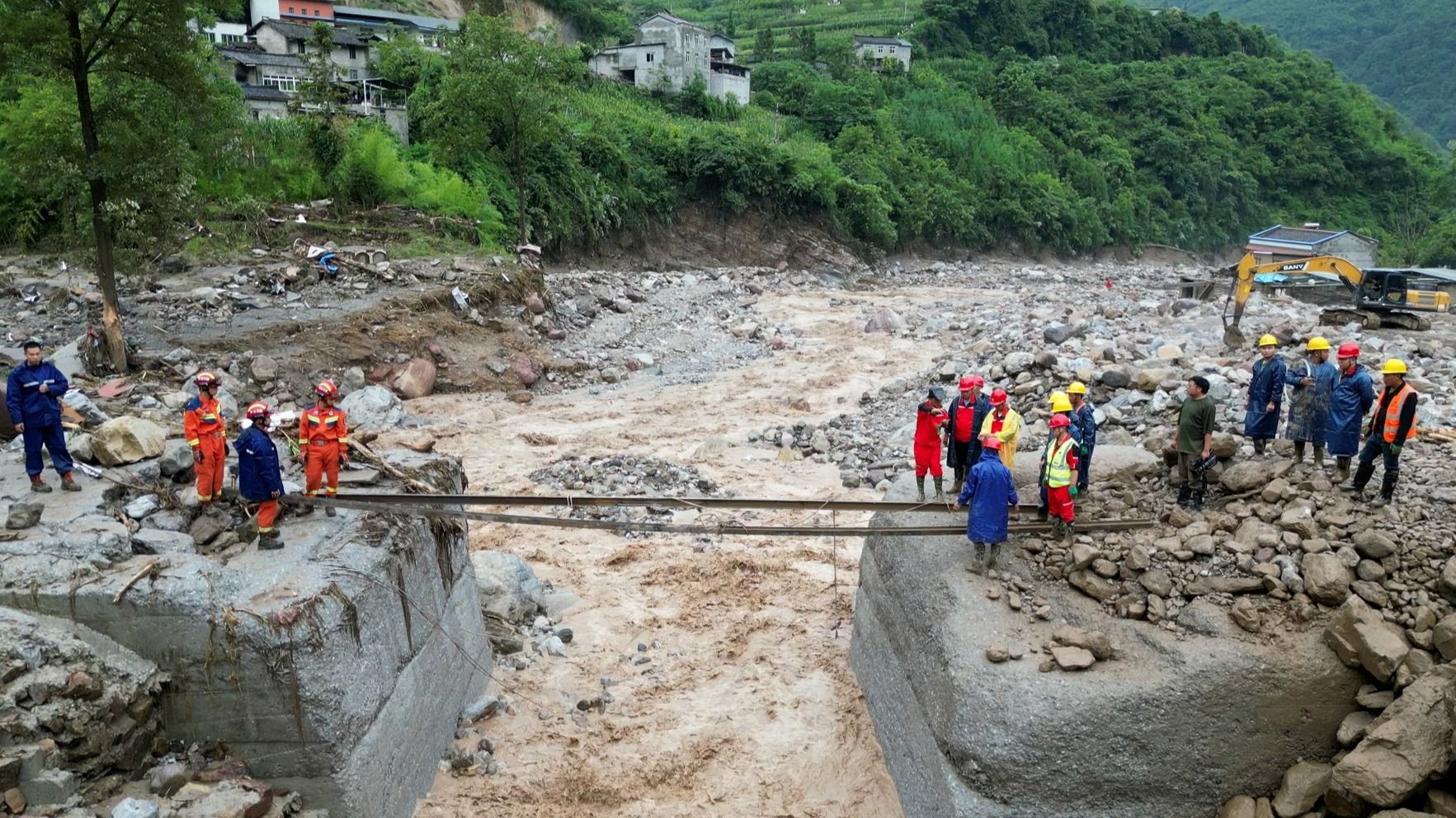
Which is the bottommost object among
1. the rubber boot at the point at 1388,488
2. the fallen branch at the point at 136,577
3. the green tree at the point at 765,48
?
the fallen branch at the point at 136,577

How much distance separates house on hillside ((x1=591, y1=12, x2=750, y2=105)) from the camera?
49.5 m

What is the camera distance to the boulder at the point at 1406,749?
4.90 m

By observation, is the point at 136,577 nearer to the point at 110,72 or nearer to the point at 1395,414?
the point at 1395,414

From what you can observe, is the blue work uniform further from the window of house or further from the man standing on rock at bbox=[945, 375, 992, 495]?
the window of house

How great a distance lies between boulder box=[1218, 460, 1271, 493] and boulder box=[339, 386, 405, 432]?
1160cm

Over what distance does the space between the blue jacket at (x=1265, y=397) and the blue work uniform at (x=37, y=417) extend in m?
9.44

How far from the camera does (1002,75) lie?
210 ft

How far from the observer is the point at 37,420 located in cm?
664

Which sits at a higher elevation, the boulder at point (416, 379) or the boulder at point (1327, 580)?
the boulder at point (1327, 580)

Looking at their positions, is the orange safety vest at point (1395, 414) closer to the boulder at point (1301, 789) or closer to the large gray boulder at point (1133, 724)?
the large gray boulder at point (1133, 724)

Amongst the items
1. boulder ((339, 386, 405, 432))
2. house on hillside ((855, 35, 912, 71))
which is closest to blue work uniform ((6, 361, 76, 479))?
boulder ((339, 386, 405, 432))

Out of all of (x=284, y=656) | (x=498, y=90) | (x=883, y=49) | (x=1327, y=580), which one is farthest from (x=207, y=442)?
(x=883, y=49)

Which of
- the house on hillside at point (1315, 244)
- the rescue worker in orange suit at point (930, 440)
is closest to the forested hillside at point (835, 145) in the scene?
the house on hillside at point (1315, 244)

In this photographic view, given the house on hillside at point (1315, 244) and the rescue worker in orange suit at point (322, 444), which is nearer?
the rescue worker in orange suit at point (322, 444)
